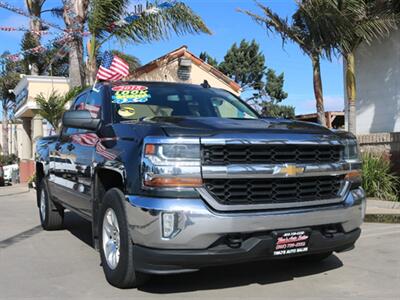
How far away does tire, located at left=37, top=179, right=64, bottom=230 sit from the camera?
8.25 metres

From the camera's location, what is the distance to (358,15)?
11414 mm

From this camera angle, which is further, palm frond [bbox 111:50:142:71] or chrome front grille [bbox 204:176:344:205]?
palm frond [bbox 111:50:142:71]

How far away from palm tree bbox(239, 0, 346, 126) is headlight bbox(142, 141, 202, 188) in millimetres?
7705

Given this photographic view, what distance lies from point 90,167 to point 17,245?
2449mm

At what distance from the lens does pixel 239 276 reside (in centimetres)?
539

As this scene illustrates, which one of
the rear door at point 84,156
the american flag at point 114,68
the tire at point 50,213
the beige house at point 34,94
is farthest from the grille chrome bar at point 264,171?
the beige house at point 34,94

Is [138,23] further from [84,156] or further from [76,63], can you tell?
[84,156]

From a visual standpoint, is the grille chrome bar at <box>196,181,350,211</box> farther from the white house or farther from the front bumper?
the white house

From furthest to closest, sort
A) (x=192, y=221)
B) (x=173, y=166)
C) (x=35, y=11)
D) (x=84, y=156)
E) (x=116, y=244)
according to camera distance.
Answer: (x=35, y=11)
(x=84, y=156)
(x=116, y=244)
(x=173, y=166)
(x=192, y=221)

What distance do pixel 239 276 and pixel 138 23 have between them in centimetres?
1118

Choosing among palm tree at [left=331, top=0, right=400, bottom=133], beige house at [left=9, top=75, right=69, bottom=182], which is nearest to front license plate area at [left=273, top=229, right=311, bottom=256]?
palm tree at [left=331, top=0, right=400, bottom=133]

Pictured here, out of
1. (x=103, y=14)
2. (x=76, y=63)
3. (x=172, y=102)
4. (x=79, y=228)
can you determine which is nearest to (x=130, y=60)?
(x=76, y=63)

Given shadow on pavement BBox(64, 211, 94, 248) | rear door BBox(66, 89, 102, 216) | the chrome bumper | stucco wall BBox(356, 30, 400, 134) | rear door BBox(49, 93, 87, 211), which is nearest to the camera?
the chrome bumper

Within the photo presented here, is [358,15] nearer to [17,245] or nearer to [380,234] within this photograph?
[380,234]
